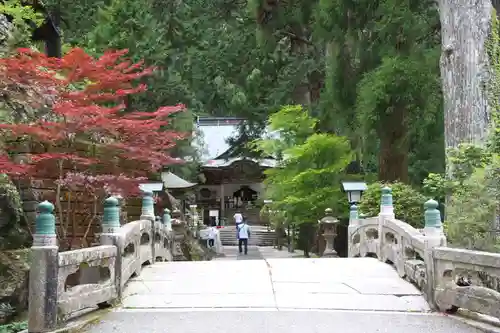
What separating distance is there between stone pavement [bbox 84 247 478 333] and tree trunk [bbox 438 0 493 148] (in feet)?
8.88

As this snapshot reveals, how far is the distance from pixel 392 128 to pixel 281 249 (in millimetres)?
15658

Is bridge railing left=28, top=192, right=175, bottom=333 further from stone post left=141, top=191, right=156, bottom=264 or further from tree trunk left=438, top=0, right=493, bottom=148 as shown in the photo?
tree trunk left=438, top=0, right=493, bottom=148

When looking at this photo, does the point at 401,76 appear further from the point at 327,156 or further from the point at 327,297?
the point at 327,297

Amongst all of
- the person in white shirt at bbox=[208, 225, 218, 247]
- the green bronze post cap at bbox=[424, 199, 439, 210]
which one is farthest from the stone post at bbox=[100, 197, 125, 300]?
the person in white shirt at bbox=[208, 225, 218, 247]

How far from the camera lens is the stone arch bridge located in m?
5.05

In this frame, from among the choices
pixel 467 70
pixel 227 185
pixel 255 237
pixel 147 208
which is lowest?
pixel 255 237

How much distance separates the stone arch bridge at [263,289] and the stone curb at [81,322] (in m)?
0.05

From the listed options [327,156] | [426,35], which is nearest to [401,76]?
[426,35]

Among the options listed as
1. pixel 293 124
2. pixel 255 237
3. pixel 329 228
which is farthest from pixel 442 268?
pixel 255 237

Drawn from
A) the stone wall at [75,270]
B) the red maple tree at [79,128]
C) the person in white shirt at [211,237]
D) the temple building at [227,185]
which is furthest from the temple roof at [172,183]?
the stone wall at [75,270]

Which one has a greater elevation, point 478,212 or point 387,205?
point 387,205

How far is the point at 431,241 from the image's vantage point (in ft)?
20.8

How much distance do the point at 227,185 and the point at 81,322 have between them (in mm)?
34992

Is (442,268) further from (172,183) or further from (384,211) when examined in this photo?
(172,183)
